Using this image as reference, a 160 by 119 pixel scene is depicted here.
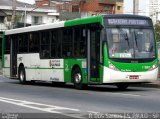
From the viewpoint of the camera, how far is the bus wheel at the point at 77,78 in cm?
2364

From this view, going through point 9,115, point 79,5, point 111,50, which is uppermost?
point 79,5

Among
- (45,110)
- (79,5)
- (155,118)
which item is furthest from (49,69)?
(79,5)

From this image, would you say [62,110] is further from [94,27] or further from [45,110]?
[94,27]

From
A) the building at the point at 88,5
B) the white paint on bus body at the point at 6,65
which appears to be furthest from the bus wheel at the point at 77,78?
the building at the point at 88,5

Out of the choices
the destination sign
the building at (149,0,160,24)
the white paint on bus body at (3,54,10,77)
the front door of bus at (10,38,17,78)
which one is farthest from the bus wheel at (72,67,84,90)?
the building at (149,0,160,24)

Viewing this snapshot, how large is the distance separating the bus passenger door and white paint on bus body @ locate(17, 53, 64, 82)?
2.89m

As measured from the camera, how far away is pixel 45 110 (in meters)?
14.4

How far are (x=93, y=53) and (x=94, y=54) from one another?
0.10 metres

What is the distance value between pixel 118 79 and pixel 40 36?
7.27 m

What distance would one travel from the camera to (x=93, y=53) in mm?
22609

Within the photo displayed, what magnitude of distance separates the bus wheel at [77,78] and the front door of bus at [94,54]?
104 cm

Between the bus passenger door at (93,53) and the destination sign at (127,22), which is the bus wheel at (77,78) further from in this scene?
the destination sign at (127,22)

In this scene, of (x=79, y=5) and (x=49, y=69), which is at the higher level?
(x=79, y=5)

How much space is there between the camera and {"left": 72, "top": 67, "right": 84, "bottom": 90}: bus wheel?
2364cm
